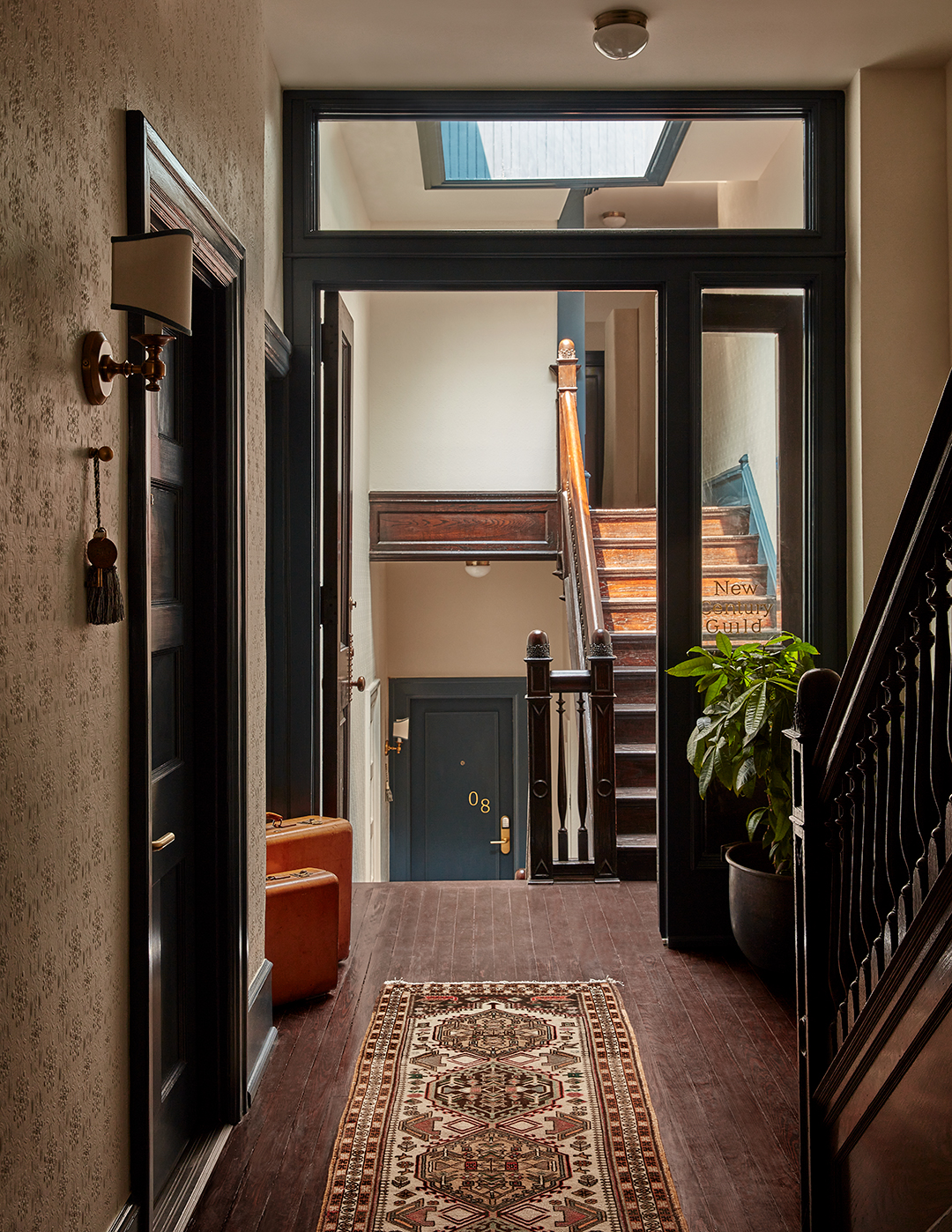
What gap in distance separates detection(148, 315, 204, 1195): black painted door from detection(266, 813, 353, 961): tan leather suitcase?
941mm

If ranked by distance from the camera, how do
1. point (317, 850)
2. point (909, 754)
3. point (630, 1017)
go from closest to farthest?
point (909, 754) → point (630, 1017) → point (317, 850)

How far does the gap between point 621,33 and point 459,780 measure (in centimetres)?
591

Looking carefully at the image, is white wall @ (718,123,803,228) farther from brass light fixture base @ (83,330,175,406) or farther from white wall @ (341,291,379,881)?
brass light fixture base @ (83,330,175,406)

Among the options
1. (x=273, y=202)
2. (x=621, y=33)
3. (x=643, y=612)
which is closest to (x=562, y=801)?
(x=643, y=612)

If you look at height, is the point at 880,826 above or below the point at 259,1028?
above

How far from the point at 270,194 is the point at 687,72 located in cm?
157

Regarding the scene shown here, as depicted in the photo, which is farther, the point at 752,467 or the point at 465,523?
the point at 465,523

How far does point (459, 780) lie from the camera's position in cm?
826

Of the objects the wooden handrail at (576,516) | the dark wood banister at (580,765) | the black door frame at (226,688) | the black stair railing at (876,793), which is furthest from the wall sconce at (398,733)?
the black stair railing at (876,793)

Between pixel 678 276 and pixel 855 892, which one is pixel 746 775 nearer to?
pixel 855 892

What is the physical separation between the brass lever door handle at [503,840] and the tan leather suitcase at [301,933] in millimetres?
4818

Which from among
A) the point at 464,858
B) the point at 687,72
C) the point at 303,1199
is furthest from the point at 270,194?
the point at 464,858

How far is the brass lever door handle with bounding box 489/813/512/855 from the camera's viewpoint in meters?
8.10

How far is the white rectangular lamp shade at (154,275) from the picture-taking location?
1671 mm
